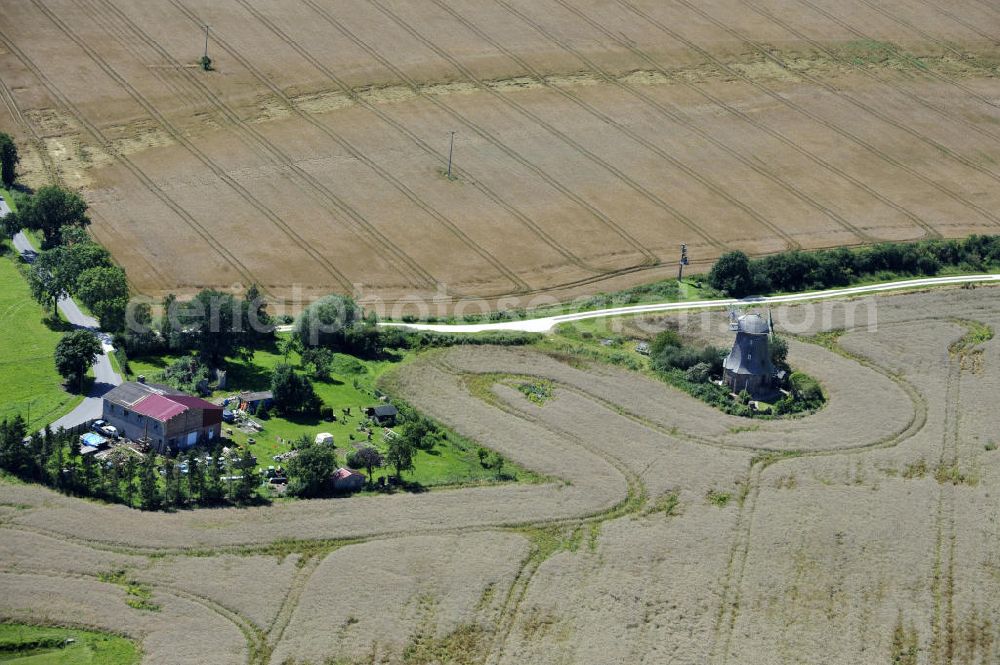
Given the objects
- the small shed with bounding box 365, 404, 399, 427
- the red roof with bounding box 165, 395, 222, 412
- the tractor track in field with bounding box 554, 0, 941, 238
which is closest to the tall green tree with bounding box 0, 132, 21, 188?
the red roof with bounding box 165, 395, 222, 412

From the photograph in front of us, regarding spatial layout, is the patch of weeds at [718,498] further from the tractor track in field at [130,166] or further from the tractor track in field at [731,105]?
the tractor track in field at [731,105]

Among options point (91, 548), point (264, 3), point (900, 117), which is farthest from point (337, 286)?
point (900, 117)

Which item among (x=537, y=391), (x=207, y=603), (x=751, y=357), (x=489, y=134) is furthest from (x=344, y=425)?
(x=489, y=134)

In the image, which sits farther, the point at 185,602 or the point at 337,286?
the point at 337,286

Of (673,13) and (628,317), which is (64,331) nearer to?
(628,317)

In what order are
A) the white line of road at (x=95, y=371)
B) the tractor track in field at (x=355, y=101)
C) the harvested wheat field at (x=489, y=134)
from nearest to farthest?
1. the white line of road at (x=95, y=371)
2. the harvested wheat field at (x=489, y=134)
3. the tractor track in field at (x=355, y=101)

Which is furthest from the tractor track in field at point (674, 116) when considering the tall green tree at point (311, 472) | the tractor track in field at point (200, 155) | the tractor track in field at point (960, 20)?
the tall green tree at point (311, 472)

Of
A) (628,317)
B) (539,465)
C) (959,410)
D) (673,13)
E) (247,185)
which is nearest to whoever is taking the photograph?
(539,465)

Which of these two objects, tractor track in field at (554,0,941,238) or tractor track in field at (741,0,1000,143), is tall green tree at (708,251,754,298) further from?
tractor track in field at (741,0,1000,143)
